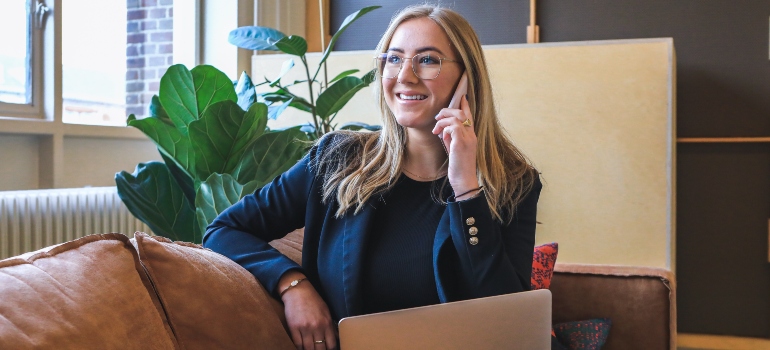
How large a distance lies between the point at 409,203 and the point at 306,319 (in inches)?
16.5

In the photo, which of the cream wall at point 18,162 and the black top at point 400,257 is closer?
the black top at point 400,257

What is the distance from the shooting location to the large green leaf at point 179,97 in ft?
7.16

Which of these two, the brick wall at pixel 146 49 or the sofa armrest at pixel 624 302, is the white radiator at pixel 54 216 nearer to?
the brick wall at pixel 146 49

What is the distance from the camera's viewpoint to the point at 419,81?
1586 mm

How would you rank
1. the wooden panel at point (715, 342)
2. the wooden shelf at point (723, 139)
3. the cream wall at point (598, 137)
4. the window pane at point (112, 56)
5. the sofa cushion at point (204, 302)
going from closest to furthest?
the sofa cushion at point (204, 302), the cream wall at point (598, 137), the window pane at point (112, 56), the wooden shelf at point (723, 139), the wooden panel at point (715, 342)

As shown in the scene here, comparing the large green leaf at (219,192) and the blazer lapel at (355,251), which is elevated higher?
the large green leaf at (219,192)

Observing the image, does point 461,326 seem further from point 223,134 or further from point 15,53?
point 15,53

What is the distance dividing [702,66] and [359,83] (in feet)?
7.29

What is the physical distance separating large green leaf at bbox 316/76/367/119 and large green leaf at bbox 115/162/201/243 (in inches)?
22.8

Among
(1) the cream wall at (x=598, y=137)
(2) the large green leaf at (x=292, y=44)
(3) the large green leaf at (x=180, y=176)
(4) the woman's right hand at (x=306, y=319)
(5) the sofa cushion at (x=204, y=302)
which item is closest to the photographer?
(5) the sofa cushion at (x=204, y=302)

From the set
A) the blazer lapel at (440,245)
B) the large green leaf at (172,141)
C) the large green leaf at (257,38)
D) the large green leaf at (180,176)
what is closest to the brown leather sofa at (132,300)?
the blazer lapel at (440,245)

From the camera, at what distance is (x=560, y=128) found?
305 centimetres

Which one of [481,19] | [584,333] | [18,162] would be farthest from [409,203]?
[481,19]

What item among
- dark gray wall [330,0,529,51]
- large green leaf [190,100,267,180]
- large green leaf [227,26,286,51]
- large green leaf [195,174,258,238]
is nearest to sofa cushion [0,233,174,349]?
large green leaf [195,174,258,238]
